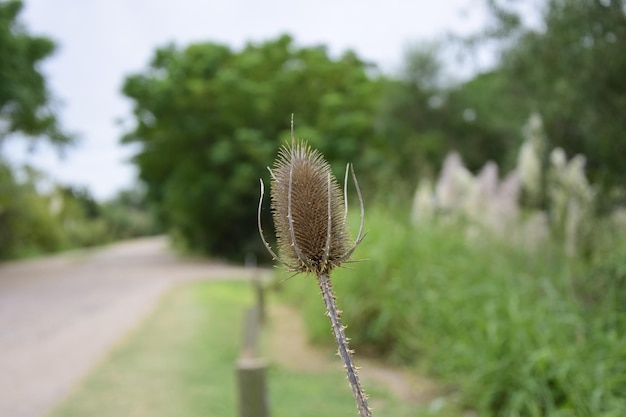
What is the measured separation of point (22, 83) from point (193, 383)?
50.0 ft

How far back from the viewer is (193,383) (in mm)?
7039

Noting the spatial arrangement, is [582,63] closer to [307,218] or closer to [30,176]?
[307,218]

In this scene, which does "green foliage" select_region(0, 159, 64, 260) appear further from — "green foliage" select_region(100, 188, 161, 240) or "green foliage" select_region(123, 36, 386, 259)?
"green foliage" select_region(100, 188, 161, 240)

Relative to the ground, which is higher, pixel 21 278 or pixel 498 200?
pixel 498 200

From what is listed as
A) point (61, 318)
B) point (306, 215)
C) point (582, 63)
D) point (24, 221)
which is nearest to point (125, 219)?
point (24, 221)

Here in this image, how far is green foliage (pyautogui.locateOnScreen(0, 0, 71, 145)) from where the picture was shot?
722 inches

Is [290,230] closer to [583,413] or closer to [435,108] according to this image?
[583,413]

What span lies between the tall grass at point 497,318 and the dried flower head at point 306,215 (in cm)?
236

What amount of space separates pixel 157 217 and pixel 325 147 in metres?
18.9

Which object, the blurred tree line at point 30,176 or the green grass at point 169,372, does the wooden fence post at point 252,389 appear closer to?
the green grass at point 169,372

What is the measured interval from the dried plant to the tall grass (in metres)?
2.35

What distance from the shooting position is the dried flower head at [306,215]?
0.88 meters

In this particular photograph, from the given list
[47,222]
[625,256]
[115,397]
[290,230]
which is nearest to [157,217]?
[47,222]

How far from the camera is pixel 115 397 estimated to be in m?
6.61
